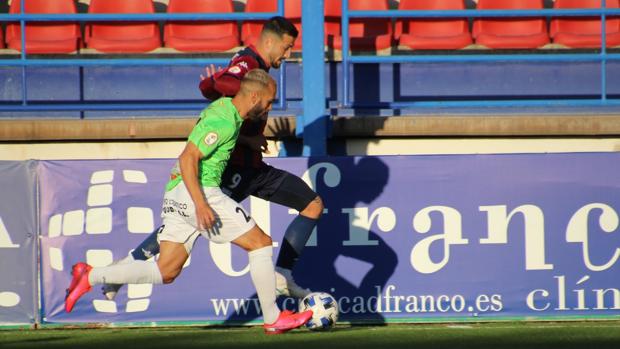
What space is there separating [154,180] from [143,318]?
44.4 inches

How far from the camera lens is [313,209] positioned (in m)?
7.82

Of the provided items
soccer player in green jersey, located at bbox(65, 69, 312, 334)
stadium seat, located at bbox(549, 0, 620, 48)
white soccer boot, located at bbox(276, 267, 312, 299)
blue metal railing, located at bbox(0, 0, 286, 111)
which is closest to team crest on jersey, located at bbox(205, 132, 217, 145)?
soccer player in green jersey, located at bbox(65, 69, 312, 334)

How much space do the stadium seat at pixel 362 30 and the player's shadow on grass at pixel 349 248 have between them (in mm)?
2745

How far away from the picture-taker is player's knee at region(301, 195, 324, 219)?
308 inches

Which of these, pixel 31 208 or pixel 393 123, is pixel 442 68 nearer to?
pixel 393 123

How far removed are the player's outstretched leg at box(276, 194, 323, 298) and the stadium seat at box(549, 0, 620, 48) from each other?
16.6 feet

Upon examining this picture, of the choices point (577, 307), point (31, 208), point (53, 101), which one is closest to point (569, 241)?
point (577, 307)

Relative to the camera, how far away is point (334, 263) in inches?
350

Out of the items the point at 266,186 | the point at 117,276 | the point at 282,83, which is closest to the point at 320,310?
the point at 266,186

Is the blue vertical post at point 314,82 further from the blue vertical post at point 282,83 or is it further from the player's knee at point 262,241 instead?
the player's knee at point 262,241

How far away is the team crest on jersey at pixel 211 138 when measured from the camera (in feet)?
22.0

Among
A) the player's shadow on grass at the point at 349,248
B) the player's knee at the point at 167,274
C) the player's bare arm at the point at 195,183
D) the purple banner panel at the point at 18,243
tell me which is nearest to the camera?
the player's bare arm at the point at 195,183

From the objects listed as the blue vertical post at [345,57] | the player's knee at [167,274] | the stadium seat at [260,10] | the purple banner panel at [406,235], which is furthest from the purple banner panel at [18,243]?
the stadium seat at [260,10]

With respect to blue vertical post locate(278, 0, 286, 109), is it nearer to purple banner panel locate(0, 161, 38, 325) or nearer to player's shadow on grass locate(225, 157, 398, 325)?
player's shadow on grass locate(225, 157, 398, 325)
